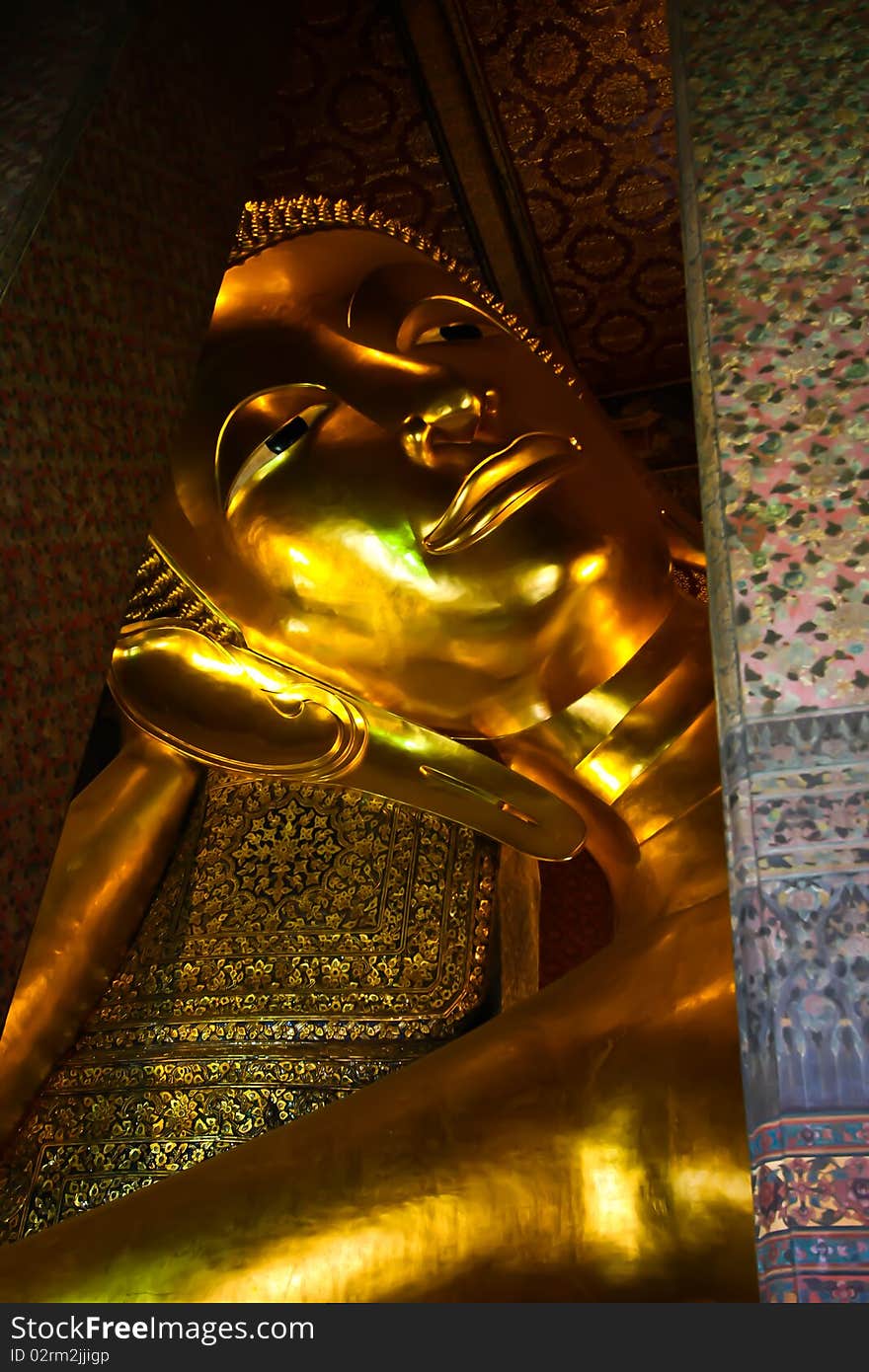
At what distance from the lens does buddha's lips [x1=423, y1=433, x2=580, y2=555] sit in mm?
1713

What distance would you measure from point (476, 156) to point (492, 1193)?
1.66 metres

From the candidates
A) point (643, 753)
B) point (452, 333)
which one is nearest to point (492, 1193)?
point (643, 753)

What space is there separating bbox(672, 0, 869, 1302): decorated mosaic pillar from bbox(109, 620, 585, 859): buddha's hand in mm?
791

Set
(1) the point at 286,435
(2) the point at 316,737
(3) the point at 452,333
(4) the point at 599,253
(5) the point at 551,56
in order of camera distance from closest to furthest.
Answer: (2) the point at 316,737, (1) the point at 286,435, (3) the point at 452,333, (5) the point at 551,56, (4) the point at 599,253

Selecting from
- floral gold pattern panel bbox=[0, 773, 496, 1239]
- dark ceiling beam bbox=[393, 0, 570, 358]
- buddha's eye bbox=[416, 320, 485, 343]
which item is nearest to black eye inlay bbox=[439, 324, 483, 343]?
buddha's eye bbox=[416, 320, 485, 343]

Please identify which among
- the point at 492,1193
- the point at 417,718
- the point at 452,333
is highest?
the point at 452,333

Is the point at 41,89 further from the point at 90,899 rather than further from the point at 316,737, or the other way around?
the point at 90,899

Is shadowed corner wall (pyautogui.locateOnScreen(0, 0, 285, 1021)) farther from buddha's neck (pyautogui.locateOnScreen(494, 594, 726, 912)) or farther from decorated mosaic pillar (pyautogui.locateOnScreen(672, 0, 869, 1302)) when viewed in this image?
buddha's neck (pyautogui.locateOnScreen(494, 594, 726, 912))

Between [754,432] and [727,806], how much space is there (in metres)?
0.26

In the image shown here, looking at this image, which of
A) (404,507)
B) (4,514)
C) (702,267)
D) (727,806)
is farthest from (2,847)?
(404,507)

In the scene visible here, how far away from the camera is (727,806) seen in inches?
32.4

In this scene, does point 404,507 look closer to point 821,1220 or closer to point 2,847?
point 2,847

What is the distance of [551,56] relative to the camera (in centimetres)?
218

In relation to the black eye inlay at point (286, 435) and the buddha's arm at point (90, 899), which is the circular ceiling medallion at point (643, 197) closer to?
the black eye inlay at point (286, 435)
